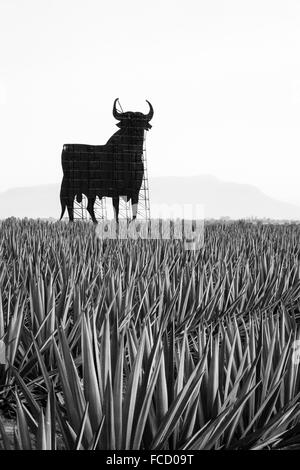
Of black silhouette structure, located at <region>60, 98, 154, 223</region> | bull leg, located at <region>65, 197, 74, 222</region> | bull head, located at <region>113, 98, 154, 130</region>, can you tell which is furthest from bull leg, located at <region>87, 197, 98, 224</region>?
bull head, located at <region>113, 98, 154, 130</region>

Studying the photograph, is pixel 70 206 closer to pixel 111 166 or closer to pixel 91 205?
pixel 91 205

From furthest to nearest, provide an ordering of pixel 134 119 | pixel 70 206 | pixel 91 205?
pixel 70 206, pixel 91 205, pixel 134 119

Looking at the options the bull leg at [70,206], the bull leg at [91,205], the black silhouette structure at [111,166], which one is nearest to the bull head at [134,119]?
the black silhouette structure at [111,166]

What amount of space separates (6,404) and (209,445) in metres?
1.38

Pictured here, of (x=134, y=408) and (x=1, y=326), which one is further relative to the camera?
(x=1, y=326)

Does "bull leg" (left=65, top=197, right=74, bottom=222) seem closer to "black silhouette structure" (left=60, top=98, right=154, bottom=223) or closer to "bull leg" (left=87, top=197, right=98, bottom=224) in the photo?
"black silhouette structure" (left=60, top=98, right=154, bottom=223)

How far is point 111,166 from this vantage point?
1945cm

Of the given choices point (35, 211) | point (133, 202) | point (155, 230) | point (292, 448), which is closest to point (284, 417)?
point (292, 448)

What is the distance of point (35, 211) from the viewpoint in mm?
129375

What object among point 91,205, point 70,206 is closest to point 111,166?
point 91,205

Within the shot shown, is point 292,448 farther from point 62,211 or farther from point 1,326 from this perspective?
point 62,211

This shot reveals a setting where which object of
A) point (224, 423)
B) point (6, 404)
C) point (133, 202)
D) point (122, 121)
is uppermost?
point (122, 121)

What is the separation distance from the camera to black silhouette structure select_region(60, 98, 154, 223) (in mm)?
19109

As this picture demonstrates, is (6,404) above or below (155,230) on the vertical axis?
below
